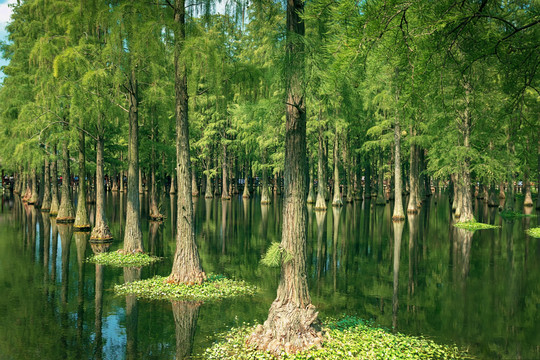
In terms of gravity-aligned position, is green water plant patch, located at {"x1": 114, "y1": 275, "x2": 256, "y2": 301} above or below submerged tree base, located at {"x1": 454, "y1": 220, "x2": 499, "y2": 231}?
below

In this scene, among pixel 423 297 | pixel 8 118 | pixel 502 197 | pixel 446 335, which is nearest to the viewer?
pixel 446 335

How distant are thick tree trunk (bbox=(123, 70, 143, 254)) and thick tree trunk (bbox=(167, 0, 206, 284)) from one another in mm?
5656

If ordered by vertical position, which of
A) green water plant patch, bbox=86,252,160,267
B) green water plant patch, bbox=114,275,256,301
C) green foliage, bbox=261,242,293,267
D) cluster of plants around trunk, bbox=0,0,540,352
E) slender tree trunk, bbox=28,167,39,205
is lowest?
green water plant patch, bbox=114,275,256,301

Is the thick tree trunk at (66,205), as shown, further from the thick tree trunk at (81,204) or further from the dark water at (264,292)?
the dark water at (264,292)

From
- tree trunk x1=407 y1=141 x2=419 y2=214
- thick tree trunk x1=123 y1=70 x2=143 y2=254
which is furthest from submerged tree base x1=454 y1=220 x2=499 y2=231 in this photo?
thick tree trunk x1=123 y1=70 x2=143 y2=254

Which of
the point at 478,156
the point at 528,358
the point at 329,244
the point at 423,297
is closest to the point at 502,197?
the point at 478,156

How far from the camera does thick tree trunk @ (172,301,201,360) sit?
31.9 feet

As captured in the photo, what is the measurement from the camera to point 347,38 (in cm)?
743

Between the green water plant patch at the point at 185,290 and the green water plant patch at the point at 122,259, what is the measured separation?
3.86m

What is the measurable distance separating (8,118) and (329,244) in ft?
92.2

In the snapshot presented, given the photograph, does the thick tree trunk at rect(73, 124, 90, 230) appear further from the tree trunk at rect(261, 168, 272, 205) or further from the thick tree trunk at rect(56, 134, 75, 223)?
the tree trunk at rect(261, 168, 272, 205)

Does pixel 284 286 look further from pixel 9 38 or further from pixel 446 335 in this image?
pixel 9 38

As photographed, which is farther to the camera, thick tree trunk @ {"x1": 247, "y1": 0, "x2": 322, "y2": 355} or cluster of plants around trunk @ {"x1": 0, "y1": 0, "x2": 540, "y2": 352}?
thick tree trunk @ {"x1": 247, "y1": 0, "x2": 322, "y2": 355}

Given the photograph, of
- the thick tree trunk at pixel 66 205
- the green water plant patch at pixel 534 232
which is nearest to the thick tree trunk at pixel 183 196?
the thick tree trunk at pixel 66 205
